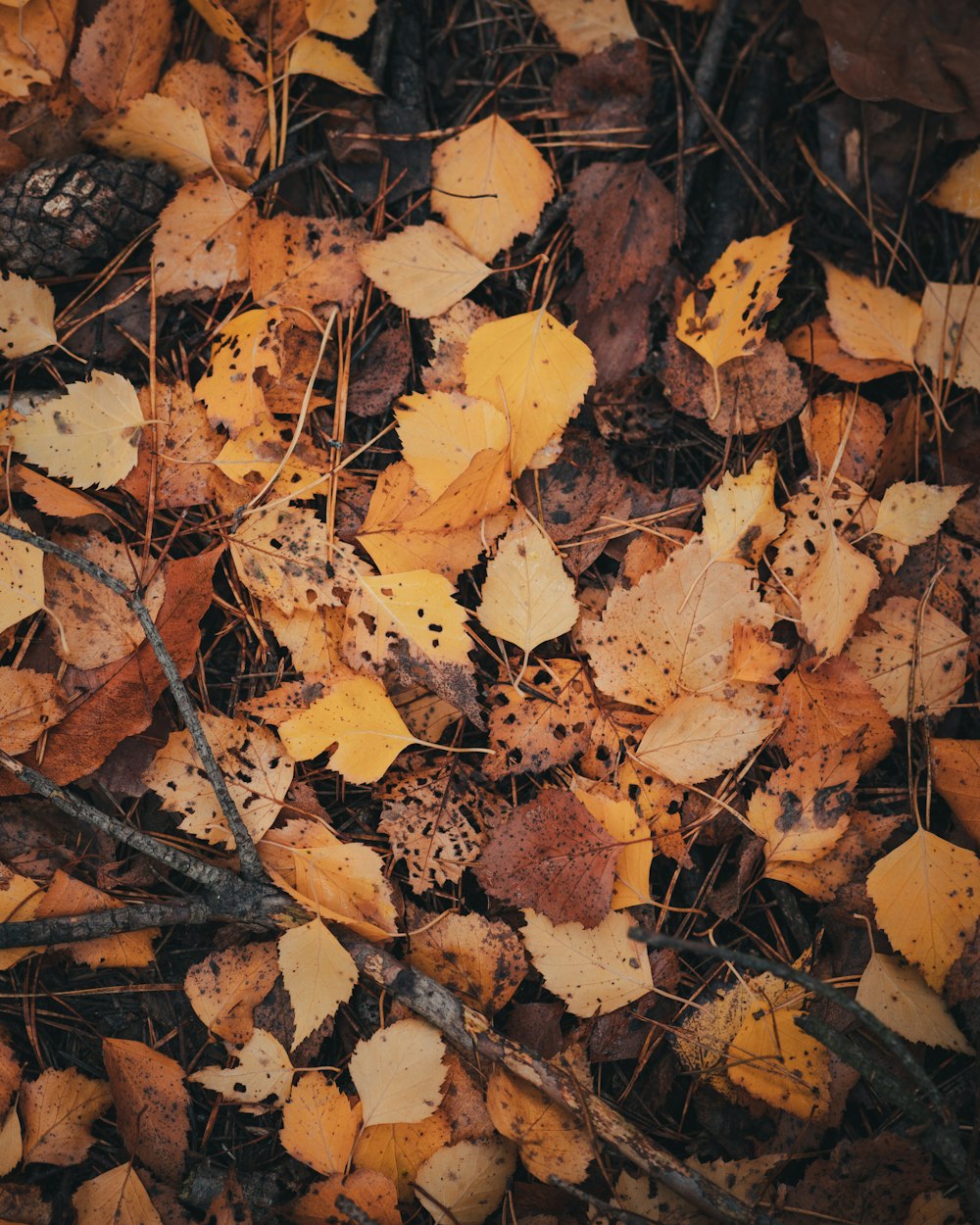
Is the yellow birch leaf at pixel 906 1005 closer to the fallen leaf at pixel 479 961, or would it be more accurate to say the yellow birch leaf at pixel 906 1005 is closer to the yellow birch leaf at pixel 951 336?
the fallen leaf at pixel 479 961

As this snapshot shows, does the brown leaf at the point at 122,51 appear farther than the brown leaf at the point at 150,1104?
Yes

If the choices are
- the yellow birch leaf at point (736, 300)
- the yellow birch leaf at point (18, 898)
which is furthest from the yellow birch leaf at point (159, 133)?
the yellow birch leaf at point (18, 898)

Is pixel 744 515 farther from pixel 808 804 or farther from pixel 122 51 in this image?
pixel 122 51

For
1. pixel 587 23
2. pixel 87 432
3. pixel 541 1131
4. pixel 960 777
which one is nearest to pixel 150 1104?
pixel 541 1131

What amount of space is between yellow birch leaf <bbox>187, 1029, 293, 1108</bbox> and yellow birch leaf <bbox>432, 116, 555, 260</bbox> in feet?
5.74

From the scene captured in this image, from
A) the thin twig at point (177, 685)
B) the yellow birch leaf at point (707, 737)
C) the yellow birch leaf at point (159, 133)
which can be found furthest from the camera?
the yellow birch leaf at point (159, 133)

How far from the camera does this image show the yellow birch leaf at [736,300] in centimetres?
179

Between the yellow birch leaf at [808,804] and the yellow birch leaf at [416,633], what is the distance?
63 cm

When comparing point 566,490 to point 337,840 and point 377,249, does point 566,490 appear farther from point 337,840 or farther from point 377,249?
point 337,840

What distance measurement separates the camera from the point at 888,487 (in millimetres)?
1820

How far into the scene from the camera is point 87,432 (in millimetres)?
1744

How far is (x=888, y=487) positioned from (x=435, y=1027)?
149cm

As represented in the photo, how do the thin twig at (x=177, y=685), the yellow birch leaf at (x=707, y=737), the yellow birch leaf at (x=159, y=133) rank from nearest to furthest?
the thin twig at (x=177, y=685)
the yellow birch leaf at (x=707, y=737)
the yellow birch leaf at (x=159, y=133)

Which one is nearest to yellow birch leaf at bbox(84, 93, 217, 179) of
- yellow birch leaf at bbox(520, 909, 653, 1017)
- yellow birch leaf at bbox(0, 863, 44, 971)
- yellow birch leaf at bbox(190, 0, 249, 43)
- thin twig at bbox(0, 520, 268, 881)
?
yellow birch leaf at bbox(190, 0, 249, 43)
